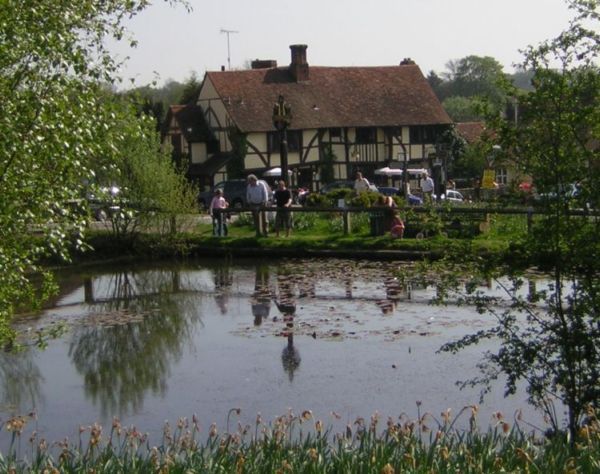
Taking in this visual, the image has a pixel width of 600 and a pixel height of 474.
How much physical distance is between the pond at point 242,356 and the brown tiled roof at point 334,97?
33200mm

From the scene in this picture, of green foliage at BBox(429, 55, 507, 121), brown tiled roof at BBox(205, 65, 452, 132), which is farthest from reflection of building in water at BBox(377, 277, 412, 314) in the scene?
green foliage at BBox(429, 55, 507, 121)

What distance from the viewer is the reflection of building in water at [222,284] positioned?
22.7m

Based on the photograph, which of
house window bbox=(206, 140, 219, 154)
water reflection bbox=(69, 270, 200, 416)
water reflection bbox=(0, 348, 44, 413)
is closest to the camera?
water reflection bbox=(0, 348, 44, 413)

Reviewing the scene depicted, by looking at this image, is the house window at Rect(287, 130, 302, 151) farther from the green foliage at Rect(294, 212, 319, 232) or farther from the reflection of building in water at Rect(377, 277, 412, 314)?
the reflection of building in water at Rect(377, 277, 412, 314)

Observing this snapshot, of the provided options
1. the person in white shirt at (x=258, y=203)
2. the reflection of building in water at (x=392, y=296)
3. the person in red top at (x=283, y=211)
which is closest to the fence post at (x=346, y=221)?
the person in red top at (x=283, y=211)

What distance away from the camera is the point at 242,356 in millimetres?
16938

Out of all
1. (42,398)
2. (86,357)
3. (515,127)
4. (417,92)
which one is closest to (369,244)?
(86,357)

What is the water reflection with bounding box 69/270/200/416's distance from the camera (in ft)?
50.3

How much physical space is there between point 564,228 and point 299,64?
171 feet

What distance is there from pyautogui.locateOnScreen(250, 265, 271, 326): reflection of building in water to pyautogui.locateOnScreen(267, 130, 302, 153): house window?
30821 mm

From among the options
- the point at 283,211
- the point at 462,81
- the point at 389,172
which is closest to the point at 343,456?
the point at 283,211

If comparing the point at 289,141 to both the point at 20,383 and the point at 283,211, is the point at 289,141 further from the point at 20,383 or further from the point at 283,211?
the point at 20,383

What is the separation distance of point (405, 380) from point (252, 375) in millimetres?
2214

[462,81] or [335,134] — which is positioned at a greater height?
[462,81]
